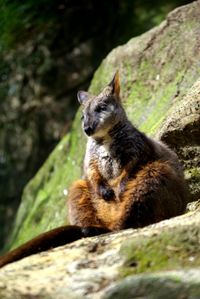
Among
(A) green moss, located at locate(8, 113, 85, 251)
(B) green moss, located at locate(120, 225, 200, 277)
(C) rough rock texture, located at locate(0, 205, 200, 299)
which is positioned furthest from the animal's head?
(A) green moss, located at locate(8, 113, 85, 251)

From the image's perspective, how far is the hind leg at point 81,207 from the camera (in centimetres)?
755

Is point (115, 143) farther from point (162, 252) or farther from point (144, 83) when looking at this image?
point (144, 83)

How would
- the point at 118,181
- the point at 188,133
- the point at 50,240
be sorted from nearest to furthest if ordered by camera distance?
the point at 50,240
the point at 118,181
the point at 188,133

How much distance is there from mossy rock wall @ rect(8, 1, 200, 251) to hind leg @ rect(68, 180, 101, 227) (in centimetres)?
187

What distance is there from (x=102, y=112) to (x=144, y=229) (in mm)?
2158

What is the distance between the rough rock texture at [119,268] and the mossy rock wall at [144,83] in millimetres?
3626

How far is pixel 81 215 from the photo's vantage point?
7.57 metres

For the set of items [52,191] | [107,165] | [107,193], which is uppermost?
[107,165]

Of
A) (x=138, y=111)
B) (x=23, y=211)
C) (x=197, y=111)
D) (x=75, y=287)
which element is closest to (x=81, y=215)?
(x=197, y=111)

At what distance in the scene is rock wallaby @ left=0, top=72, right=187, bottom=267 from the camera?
722cm

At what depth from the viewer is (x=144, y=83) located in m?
10.9

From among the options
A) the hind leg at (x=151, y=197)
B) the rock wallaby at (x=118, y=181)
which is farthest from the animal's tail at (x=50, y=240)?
the hind leg at (x=151, y=197)

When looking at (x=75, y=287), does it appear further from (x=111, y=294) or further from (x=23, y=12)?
(x=23, y=12)

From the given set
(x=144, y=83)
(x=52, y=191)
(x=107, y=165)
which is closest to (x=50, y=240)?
(x=107, y=165)
